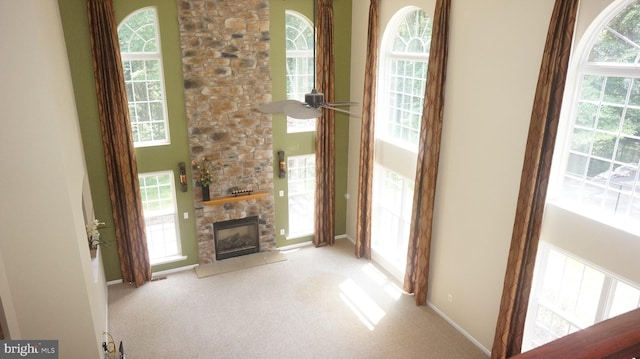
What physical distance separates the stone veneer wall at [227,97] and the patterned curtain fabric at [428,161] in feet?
10.5

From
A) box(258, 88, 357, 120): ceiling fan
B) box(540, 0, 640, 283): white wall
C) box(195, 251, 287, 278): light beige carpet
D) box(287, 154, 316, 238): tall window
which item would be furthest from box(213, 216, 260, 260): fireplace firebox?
box(540, 0, 640, 283): white wall

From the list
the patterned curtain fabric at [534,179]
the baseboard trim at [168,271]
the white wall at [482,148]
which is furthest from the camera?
the baseboard trim at [168,271]

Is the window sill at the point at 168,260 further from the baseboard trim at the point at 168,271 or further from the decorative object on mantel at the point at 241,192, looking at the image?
the decorative object on mantel at the point at 241,192

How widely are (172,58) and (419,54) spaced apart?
4.28 metres

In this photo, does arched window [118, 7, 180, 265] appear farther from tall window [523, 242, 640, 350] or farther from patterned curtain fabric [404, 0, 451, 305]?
tall window [523, 242, 640, 350]

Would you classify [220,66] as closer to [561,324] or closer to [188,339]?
[188,339]

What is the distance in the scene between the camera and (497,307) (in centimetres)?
585

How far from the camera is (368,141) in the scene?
8.28 m

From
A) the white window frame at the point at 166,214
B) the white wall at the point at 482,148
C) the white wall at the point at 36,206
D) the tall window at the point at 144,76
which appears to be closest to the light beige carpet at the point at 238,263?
the white window frame at the point at 166,214

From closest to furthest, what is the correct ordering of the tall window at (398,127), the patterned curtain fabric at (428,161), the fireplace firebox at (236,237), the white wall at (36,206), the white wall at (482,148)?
the white wall at (36,206), the white wall at (482,148), the patterned curtain fabric at (428,161), the tall window at (398,127), the fireplace firebox at (236,237)

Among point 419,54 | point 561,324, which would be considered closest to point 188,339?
point 561,324

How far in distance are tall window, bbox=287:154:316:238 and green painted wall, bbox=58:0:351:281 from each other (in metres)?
0.20

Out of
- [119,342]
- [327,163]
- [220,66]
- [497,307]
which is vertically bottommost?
Result: [119,342]

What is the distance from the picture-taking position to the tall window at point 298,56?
8.38 meters
